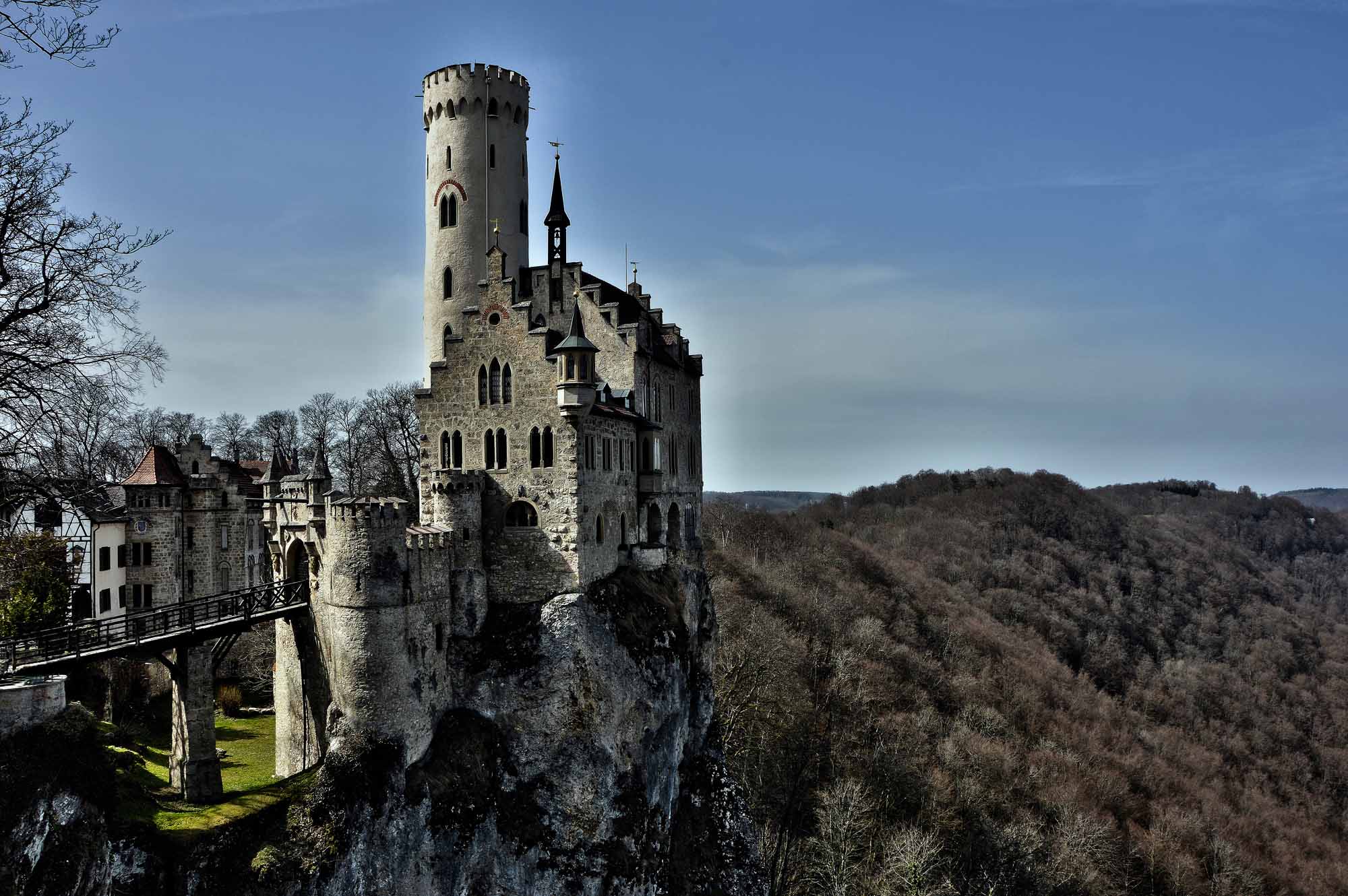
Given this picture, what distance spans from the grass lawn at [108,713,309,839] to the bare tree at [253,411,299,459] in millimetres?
43009

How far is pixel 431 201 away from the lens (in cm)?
4181

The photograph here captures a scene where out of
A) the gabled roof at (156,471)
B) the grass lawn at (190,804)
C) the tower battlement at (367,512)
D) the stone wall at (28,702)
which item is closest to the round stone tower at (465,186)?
the tower battlement at (367,512)

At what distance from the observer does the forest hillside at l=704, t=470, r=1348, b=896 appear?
161 feet

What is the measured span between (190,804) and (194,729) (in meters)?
2.21

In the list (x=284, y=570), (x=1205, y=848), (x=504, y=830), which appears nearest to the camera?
(x=504, y=830)

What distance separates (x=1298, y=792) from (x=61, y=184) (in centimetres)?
9792

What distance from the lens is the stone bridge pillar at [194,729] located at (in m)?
27.2

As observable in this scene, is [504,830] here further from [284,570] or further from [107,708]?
[107,708]

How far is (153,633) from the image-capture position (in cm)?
2745

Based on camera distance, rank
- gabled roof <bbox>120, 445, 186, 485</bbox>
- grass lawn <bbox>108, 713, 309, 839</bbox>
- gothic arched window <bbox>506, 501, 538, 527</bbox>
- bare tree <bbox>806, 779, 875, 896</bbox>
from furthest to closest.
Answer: gabled roof <bbox>120, 445, 186, 485</bbox> < bare tree <bbox>806, 779, 875, 896</bbox> < gothic arched window <bbox>506, 501, 538, 527</bbox> < grass lawn <bbox>108, 713, 309, 839</bbox>

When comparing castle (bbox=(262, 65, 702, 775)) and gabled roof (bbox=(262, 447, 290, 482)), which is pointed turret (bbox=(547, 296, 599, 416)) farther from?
gabled roof (bbox=(262, 447, 290, 482))

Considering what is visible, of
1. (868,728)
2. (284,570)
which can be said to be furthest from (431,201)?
(868,728)

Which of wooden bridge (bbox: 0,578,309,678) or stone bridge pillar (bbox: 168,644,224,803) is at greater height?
wooden bridge (bbox: 0,578,309,678)

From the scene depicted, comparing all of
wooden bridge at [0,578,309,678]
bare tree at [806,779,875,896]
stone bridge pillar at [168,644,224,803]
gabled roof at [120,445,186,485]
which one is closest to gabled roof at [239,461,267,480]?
gabled roof at [120,445,186,485]
